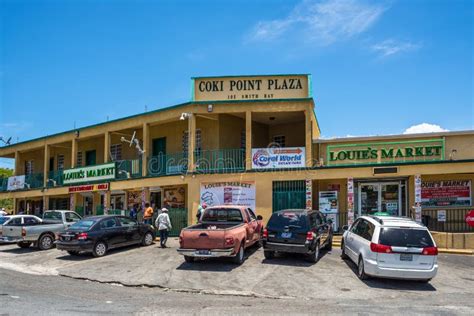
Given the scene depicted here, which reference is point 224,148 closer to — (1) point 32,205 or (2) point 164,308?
(2) point 164,308

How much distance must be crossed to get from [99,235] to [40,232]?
420cm

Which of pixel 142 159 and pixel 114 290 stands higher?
pixel 142 159

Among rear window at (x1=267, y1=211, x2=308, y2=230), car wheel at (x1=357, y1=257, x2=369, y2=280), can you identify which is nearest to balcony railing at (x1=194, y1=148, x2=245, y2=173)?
rear window at (x1=267, y1=211, x2=308, y2=230)

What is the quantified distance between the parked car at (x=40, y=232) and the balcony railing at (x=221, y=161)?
6.49m

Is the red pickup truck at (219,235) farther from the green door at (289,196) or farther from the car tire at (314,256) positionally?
the green door at (289,196)

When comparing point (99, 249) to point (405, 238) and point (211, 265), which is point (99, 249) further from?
point (405, 238)

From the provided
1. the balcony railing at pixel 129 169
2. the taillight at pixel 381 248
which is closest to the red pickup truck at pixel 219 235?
the taillight at pixel 381 248

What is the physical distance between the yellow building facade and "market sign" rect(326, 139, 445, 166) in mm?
41

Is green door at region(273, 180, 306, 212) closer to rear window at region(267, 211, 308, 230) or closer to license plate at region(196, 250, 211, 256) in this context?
rear window at region(267, 211, 308, 230)

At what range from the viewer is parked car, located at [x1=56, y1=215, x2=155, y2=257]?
15.7 metres

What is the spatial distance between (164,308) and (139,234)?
9.72 meters

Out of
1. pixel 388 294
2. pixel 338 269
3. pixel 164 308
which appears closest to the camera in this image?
pixel 164 308

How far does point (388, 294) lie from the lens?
10.1 meters

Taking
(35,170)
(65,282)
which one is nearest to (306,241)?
(65,282)
